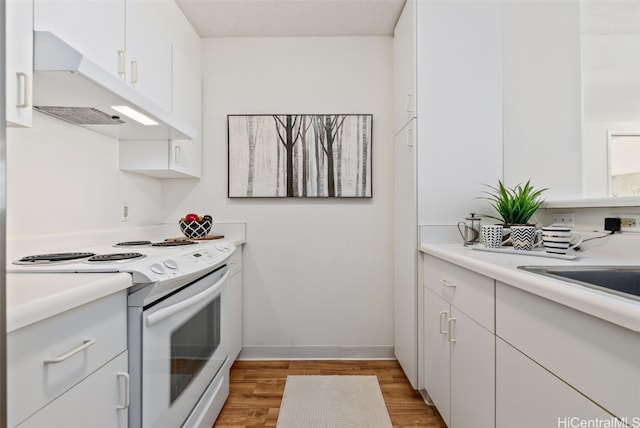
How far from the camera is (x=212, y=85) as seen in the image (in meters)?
2.52

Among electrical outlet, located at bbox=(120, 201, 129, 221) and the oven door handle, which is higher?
electrical outlet, located at bbox=(120, 201, 129, 221)

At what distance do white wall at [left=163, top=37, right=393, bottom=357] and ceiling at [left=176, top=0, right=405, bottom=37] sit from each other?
78 mm

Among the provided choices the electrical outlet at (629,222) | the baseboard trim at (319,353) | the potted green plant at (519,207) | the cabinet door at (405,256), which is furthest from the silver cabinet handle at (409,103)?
the baseboard trim at (319,353)

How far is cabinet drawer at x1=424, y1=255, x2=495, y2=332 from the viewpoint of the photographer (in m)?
1.16

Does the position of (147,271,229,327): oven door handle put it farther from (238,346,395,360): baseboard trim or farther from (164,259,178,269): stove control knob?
(238,346,395,360): baseboard trim

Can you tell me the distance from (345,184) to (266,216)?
638 millimetres

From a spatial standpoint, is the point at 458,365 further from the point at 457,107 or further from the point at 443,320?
the point at 457,107

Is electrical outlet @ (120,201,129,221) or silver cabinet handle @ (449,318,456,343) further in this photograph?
electrical outlet @ (120,201,129,221)

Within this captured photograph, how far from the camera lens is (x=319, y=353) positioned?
2.47 m

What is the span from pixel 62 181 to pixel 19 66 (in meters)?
0.76

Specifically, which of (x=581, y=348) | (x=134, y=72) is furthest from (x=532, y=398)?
(x=134, y=72)

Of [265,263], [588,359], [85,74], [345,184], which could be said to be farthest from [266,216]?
[588,359]

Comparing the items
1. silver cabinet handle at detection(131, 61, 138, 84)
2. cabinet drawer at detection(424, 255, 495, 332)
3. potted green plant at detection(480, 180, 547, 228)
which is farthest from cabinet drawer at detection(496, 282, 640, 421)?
silver cabinet handle at detection(131, 61, 138, 84)

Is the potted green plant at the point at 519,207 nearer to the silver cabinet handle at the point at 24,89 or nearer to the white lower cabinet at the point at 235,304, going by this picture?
the white lower cabinet at the point at 235,304
